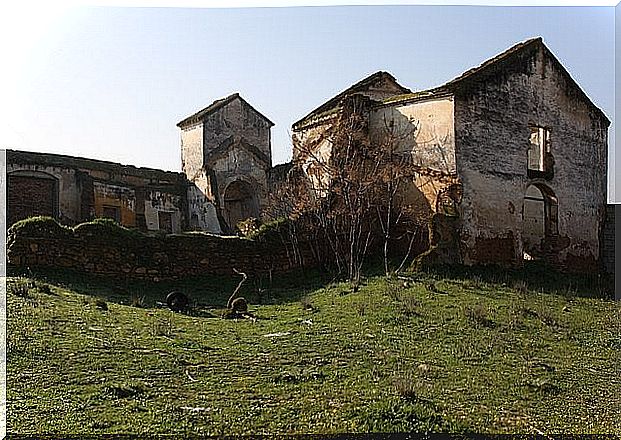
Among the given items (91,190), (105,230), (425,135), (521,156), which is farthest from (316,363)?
(91,190)

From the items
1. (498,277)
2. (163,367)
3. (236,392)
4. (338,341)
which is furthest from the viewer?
(498,277)

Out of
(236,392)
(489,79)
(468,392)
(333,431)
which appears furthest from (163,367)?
(489,79)

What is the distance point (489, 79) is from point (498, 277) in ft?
11.7

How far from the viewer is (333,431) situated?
15.9 feet

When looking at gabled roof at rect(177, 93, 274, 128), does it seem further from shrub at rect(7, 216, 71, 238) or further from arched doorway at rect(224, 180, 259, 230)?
shrub at rect(7, 216, 71, 238)

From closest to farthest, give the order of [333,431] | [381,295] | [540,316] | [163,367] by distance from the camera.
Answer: [333,431]
[163,367]
[540,316]
[381,295]

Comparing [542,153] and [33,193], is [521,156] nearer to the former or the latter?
[542,153]

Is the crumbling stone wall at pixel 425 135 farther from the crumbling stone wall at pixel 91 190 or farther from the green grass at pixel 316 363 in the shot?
the crumbling stone wall at pixel 91 190

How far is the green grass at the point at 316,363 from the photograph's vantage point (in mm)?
5078

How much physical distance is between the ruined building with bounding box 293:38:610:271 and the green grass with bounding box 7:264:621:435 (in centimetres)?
236

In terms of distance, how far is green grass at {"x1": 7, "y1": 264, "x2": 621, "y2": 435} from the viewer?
508cm

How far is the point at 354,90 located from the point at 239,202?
6.10 meters

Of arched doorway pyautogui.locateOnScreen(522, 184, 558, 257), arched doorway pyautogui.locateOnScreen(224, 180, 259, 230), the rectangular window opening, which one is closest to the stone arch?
arched doorway pyautogui.locateOnScreen(224, 180, 259, 230)

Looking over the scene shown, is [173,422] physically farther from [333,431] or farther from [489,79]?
[489,79]
